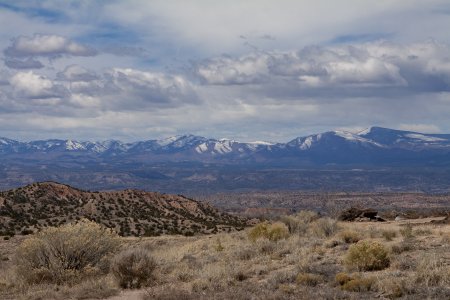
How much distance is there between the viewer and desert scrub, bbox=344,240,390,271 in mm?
17922

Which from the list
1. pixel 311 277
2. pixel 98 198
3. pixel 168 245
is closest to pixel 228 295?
pixel 311 277

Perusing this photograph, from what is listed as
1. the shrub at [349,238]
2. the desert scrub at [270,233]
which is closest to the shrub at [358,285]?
the shrub at [349,238]

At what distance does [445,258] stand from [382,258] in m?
2.00

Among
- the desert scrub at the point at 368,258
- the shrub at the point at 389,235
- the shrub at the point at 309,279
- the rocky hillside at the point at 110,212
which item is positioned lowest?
the rocky hillside at the point at 110,212

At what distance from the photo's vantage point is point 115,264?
18.5 meters

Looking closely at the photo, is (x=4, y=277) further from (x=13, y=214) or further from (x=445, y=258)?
(x=13, y=214)

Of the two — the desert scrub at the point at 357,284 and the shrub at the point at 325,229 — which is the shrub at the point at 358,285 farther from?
the shrub at the point at 325,229

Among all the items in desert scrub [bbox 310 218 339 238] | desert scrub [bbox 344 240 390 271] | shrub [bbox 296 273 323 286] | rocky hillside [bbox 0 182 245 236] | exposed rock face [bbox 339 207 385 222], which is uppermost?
desert scrub [bbox 344 240 390 271]

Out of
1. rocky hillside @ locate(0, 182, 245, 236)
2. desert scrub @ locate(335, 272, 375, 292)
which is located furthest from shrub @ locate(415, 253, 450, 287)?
rocky hillside @ locate(0, 182, 245, 236)

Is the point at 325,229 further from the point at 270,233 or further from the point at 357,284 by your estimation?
the point at 357,284

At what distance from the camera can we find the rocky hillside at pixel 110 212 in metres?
56.6

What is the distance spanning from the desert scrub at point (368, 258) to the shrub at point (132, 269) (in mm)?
6451

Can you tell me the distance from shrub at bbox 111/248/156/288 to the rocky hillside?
3136 cm

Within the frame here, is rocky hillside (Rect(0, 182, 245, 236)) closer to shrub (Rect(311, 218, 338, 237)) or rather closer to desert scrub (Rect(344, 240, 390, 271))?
shrub (Rect(311, 218, 338, 237))
